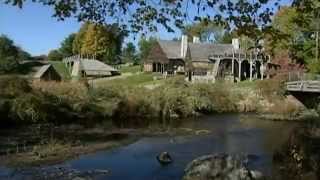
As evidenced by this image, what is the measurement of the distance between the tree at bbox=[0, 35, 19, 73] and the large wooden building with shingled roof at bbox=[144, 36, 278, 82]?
22.7 m

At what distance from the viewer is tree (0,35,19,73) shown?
8409cm

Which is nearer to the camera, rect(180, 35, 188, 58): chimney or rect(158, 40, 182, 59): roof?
rect(180, 35, 188, 58): chimney

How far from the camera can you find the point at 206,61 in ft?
297

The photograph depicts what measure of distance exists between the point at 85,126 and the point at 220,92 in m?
22.3

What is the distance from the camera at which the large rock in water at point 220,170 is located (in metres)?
18.8

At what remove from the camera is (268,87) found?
195 feet

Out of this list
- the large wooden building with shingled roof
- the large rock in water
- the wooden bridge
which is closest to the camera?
the large rock in water

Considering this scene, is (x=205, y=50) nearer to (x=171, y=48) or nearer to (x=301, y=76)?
(x=171, y=48)

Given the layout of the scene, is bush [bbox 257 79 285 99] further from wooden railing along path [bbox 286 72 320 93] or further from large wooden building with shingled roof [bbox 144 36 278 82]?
large wooden building with shingled roof [bbox 144 36 278 82]

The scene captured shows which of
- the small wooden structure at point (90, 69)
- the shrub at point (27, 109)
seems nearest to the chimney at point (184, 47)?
the small wooden structure at point (90, 69)

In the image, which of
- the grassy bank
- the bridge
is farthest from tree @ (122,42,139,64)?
the bridge

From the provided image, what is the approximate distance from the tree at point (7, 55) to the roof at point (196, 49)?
24463mm

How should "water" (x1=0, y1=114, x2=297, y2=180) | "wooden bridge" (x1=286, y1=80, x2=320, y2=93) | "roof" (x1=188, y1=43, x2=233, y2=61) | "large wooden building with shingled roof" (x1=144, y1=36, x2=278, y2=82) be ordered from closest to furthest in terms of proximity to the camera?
"water" (x1=0, y1=114, x2=297, y2=180)
"wooden bridge" (x1=286, y1=80, x2=320, y2=93)
"large wooden building with shingled roof" (x1=144, y1=36, x2=278, y2=82)
"roof" (x1=188, y1=43, x2=233, y2=61)

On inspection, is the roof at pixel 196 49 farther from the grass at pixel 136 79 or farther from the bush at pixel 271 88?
the bush at pixel 271 88
